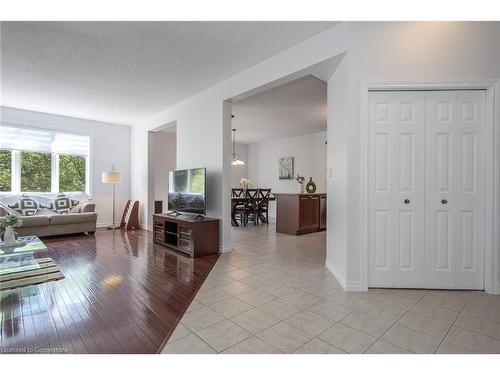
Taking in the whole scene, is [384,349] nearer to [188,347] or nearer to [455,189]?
[188,347]

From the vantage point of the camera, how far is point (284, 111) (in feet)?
17.5

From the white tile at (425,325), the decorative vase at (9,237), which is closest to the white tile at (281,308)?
the white tile at (425,325)

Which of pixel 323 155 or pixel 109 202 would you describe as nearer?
pixel 109 202

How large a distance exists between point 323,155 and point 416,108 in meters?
4.55

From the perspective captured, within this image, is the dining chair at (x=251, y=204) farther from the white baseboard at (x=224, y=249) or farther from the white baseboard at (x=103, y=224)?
the white baseboard at (x=103, y=224)

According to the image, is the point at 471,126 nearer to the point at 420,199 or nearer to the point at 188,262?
the point at 420,199

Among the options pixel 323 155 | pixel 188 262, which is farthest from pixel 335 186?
pixel 323 155

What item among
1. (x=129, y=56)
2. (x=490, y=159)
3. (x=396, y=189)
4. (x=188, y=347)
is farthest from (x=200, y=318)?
(x=129, y=56)

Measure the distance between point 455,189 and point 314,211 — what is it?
11.1 feet

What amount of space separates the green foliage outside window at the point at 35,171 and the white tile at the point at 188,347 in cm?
564

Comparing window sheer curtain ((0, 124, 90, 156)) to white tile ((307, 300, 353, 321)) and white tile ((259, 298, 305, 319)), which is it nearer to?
white tile ((259, 298, 305, 319))

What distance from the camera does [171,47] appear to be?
9.76 ft

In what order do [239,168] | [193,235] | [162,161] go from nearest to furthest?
[193,235] → [162,161] → [239,168]

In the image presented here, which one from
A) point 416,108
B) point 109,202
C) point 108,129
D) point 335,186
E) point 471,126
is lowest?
point 109,202
